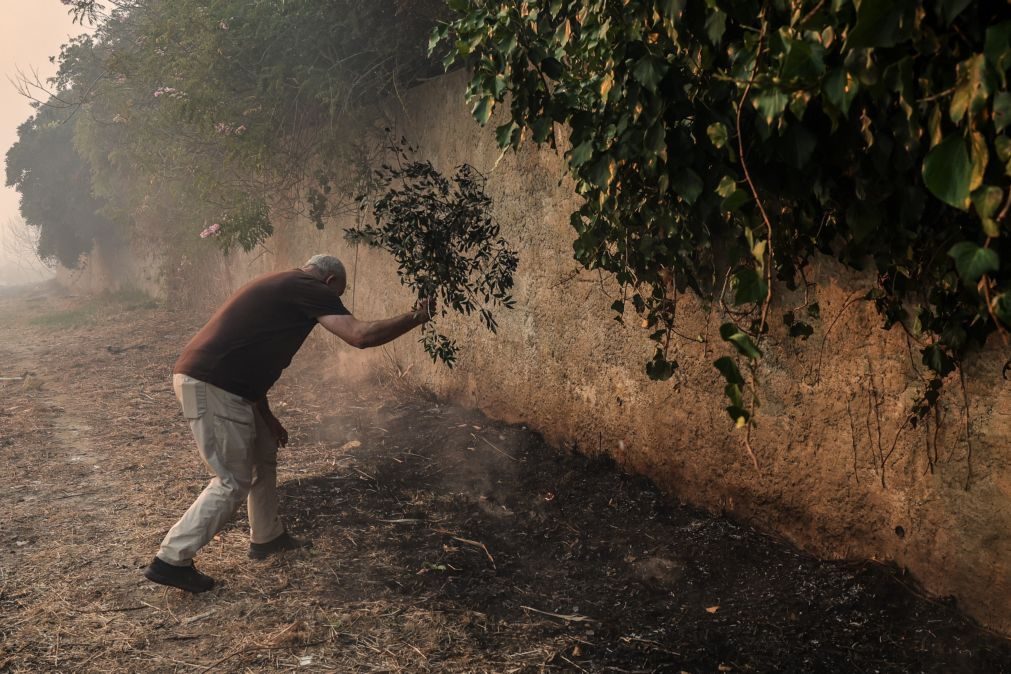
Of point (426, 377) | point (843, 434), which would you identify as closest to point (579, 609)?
point (843, 434)

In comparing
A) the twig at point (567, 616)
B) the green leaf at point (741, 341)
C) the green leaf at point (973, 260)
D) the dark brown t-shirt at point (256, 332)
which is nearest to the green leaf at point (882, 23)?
the green leaf at point (973, 260)

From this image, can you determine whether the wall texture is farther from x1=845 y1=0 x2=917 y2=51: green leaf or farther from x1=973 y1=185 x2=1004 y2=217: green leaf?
x1=845 y1=0 x2=917 y2=51: green leaf

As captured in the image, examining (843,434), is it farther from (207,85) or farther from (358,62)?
(207,85)

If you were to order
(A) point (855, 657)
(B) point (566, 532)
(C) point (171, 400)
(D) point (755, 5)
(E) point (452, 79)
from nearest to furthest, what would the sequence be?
(D) point (755, 5) → (A) point (855, 657) → (B) point (566, 532) → (E) point (452, 79) → (C) point (171, 400)

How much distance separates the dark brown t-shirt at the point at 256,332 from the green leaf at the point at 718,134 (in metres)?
2.25

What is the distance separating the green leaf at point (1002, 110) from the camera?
65.9 inches

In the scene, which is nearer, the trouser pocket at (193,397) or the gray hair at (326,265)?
the trouser pocket at (193,397)

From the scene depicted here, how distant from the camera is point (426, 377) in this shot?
23.6 ft

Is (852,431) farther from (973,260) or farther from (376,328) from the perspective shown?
(376,328)

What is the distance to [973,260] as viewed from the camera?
1.78 meters

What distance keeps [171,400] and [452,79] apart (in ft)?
15.2

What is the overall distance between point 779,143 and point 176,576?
11.0ft

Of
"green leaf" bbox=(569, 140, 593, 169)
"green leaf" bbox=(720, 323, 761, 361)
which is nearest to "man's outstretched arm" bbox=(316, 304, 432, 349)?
"green leaf" bbox=(569, 140, 593, 169)

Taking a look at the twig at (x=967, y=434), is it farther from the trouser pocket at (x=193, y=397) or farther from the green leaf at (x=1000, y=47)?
the trouser pocket at (x=193, y=397)
